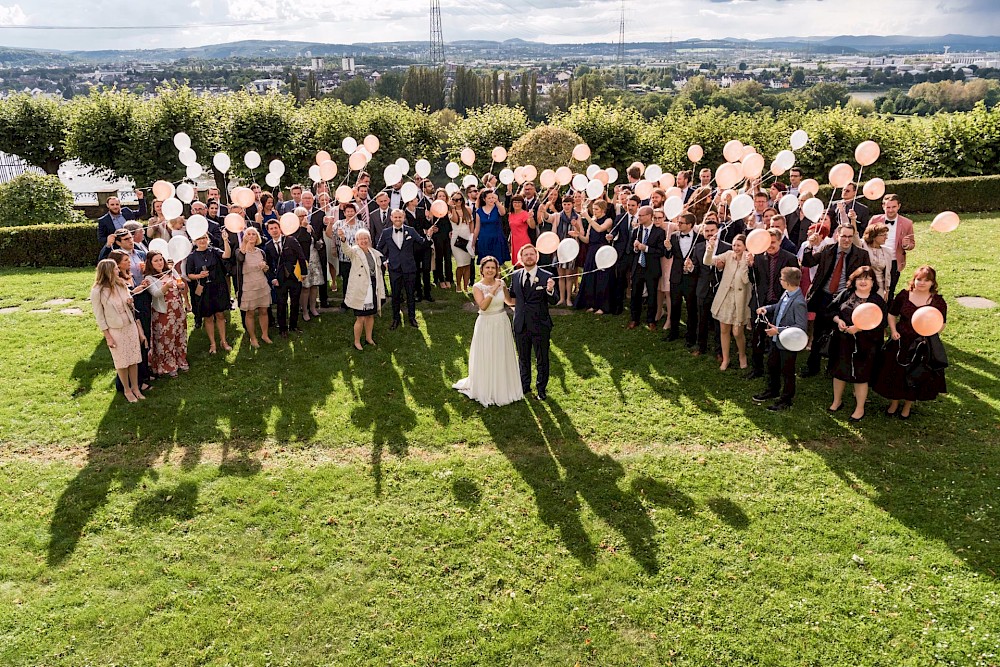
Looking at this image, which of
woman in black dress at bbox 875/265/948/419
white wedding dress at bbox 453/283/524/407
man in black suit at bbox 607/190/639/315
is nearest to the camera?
woman in black dress at bbox 875/265/948/419

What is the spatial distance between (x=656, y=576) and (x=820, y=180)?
21872 mm

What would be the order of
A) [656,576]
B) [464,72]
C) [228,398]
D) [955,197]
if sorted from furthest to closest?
[464,72] → [955,197] → [228,398] → [656,576]

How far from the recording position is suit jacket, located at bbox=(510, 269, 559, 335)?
841 centimetres

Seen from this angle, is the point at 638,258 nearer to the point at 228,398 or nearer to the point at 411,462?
the point at 411,462

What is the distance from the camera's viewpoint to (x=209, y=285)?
10031 millimetres

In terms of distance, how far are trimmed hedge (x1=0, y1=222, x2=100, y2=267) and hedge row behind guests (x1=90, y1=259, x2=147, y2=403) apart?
9709 millimetres

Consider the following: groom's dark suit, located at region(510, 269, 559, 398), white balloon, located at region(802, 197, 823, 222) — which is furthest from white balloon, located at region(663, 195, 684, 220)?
groom's dark suit, located at region(510, 269, 559, 398)

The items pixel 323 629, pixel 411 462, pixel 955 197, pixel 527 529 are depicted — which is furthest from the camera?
pixel 955 197

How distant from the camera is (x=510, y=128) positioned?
2400 cm

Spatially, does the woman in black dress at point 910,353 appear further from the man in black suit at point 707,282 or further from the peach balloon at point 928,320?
the man in black suit at point 707,282

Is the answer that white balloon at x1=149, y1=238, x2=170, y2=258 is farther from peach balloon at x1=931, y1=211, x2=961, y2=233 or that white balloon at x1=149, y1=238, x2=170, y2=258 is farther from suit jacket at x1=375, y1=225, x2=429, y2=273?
peach balloon at x1=931, y1=211, x2=961, y2=233

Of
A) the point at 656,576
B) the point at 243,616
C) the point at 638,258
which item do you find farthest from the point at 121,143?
the point at 656,576

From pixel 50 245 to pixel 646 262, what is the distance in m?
14.8

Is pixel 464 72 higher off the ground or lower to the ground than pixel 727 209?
higher
